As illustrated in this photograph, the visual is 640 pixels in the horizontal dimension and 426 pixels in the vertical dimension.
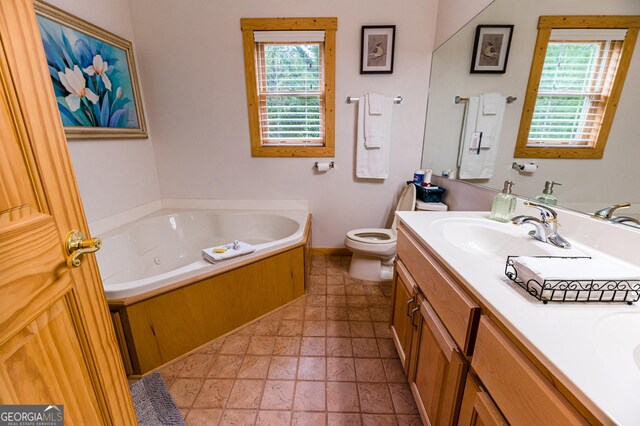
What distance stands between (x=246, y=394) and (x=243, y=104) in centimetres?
224

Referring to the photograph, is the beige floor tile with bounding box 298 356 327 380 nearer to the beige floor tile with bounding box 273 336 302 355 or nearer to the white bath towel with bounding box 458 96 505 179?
the beige floor tile with bounding box 273 336 302 355

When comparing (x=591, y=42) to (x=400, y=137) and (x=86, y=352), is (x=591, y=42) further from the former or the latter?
(x=86, y=352)

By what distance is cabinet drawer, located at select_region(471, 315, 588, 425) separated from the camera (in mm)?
457

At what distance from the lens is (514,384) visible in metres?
0.55

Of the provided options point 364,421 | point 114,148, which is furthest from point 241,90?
point 364,421

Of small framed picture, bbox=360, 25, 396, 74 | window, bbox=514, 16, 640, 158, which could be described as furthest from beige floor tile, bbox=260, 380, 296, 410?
small framed picture, bbox=360, 25, 396, 74

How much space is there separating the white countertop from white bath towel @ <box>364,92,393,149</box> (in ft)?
5.53

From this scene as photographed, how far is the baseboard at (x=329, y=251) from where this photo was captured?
282cm

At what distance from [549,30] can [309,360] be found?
197 cm

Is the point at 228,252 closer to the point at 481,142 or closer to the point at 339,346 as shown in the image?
the point at 339,346

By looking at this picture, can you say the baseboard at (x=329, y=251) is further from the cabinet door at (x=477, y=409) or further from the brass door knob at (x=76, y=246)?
the brass door knob at (x=76, y=246)

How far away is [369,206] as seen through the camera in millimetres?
2664

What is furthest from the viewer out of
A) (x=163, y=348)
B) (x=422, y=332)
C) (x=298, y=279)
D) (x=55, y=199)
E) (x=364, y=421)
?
(x=298, y=279)

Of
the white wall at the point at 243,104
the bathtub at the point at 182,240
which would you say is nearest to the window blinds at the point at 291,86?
the white wall at the point at 243,104
